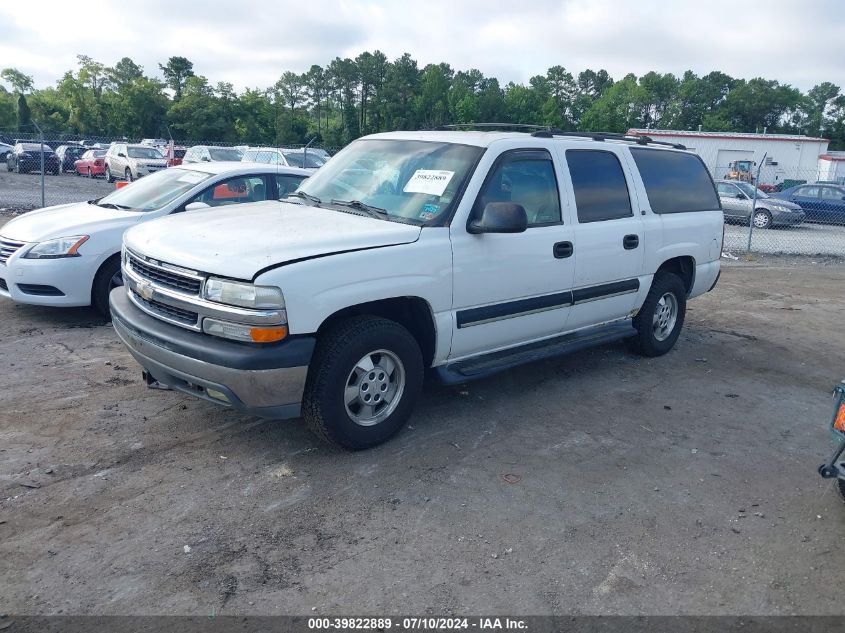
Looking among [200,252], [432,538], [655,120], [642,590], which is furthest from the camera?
[655,120]

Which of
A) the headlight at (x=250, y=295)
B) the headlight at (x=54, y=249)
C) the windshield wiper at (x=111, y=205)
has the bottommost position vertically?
the headlight at (x=54, y=249)

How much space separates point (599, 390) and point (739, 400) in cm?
117

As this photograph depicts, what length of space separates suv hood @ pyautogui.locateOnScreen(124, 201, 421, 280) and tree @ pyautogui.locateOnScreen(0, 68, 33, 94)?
11332 centimetres

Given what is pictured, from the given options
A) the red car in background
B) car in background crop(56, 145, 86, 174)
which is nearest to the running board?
the red car in background

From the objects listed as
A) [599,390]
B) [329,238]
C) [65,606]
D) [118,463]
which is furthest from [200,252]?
[599,390]

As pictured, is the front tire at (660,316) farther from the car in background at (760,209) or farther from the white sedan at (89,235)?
the car in background at (760,209)

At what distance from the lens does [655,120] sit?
97.2 meters

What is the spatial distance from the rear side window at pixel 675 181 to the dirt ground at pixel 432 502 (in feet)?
5.55

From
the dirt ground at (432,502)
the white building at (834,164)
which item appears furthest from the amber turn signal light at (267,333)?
the white building at (834,164)

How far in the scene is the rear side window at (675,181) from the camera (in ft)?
21.1

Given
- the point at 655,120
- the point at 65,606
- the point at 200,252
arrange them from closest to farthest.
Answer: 1. the point at 65,606
2. the point at 200,252
3. the point at 655,120

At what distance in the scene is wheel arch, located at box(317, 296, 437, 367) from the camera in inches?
174

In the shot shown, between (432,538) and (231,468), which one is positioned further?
(231,468)

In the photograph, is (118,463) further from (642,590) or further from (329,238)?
(642,590)
